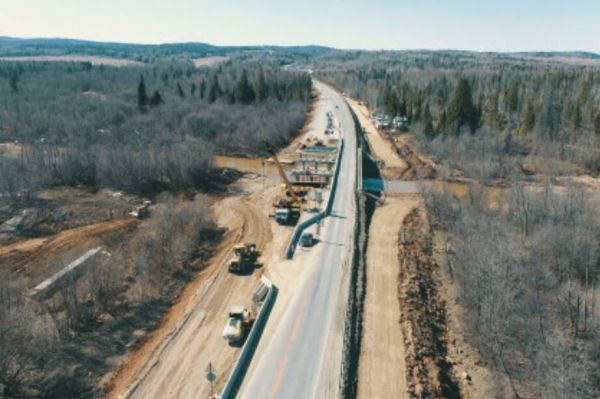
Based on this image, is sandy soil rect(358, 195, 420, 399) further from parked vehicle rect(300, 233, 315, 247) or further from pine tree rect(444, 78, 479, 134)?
pine tree rect(444, 78, 479, 134)

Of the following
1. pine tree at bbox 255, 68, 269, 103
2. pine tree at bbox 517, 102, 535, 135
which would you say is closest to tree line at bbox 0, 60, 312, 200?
pine tree at bbox 255, 68, 269, 103

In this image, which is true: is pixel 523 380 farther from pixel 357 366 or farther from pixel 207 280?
pixel 207 280

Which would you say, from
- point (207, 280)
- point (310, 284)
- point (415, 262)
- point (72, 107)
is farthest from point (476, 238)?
point (72, 107)

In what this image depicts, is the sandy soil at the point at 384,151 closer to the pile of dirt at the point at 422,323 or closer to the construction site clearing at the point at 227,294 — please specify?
the construction site clearing at the point at 227,294

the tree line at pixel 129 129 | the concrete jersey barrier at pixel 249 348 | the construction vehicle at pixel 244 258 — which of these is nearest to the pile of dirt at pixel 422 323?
the concrete jersey barrier at pixel 249 348

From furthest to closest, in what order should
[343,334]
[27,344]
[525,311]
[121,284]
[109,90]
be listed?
[109,90] → [121,284] → [525,311] → [343,334] → [27,344]

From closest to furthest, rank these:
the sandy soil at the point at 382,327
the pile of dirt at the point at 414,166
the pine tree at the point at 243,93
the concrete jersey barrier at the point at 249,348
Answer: the concrete jersey barrier at the point at 249,348
the sandy soil at the point at 382,327
the pile of dirt at the point at 414,166
the pine tree at the point at 243,93
